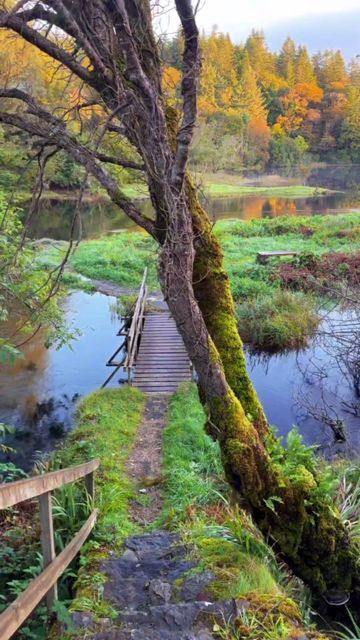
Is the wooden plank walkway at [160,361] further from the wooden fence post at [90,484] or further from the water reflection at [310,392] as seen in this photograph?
the wooden fence post at [90,484]

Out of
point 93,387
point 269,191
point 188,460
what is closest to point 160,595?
point 188,460

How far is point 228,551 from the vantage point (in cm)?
418

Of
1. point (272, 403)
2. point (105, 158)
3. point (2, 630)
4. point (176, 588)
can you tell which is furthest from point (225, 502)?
point (272, 403)

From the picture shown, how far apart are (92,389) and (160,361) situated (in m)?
1.89

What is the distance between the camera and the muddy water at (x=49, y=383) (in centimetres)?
1061

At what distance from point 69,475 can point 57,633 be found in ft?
3.17

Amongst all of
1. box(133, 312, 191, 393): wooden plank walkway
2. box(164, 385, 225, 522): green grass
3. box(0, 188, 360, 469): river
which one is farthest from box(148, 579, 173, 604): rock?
box(133, 312, 191, 393): wooden plank walkway

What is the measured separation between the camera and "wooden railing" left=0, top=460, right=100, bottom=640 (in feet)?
8.23

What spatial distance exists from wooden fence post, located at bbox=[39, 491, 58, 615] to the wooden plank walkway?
7429 mm

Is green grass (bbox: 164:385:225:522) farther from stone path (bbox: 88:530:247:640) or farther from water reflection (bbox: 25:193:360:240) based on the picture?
water reflection (bbox: 25:193:360:240)

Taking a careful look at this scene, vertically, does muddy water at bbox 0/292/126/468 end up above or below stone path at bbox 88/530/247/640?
below

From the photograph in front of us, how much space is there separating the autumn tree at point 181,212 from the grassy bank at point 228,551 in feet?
0.75

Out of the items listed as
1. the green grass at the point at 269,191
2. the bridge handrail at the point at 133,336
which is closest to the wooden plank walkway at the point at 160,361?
the bridge handrail at the point at 133,336

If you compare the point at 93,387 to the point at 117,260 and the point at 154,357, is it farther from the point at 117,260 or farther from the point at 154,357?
the point at 117,260
